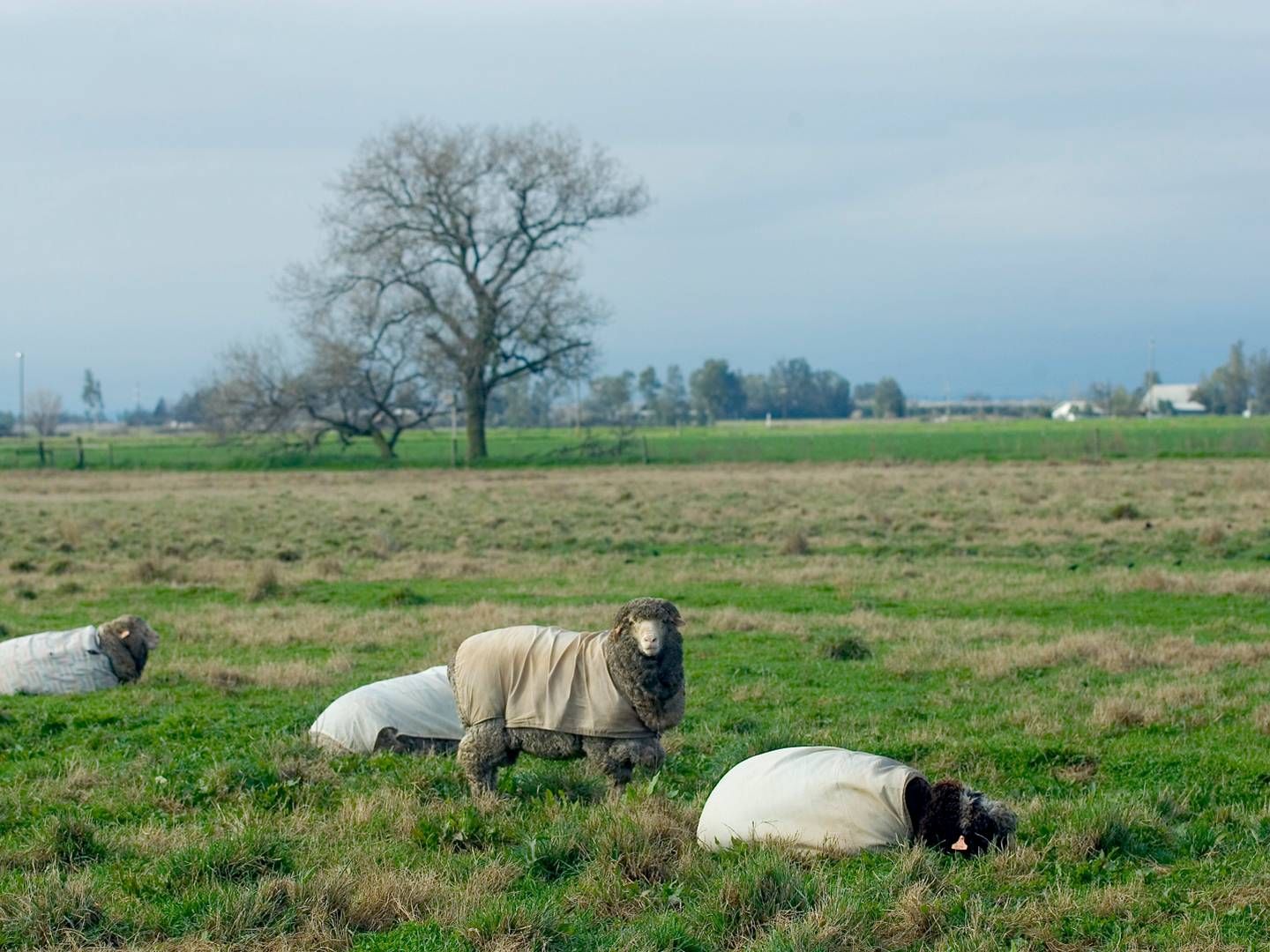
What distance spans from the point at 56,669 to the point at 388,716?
14.2ft

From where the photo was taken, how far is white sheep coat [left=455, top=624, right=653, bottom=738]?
7516 millimetres

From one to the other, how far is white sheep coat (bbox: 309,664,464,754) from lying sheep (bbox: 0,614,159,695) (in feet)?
11.0

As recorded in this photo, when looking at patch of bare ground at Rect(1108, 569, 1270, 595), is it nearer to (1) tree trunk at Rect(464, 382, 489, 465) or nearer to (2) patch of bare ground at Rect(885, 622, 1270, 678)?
(2) patch of bare ground at Rect(885, 622, 1270, 678)

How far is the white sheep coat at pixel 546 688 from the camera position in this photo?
24.7 ft

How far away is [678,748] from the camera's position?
891 cm

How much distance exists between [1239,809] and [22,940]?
6175 millimetres

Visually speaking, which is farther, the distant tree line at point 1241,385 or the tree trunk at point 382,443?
the distant tree line at point 1241,385

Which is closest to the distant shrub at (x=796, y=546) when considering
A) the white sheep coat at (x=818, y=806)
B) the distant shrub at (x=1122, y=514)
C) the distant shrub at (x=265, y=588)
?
the distant shrub at (x=1122, y=514)

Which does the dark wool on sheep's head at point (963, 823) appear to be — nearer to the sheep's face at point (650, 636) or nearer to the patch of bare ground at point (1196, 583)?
the sheep's face at point (650, 636)

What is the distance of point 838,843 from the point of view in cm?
636

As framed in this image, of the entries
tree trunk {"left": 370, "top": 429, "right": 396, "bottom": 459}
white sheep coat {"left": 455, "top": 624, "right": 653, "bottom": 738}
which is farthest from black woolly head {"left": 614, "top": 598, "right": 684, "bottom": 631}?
tree trunk {"left": 370, "top": 429, "right": 396, "bottom": 459}

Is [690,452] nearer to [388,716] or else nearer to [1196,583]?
[1196,583]

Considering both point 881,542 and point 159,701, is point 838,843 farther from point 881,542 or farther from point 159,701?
point 881,542

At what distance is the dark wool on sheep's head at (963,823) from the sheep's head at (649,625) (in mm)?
1745
